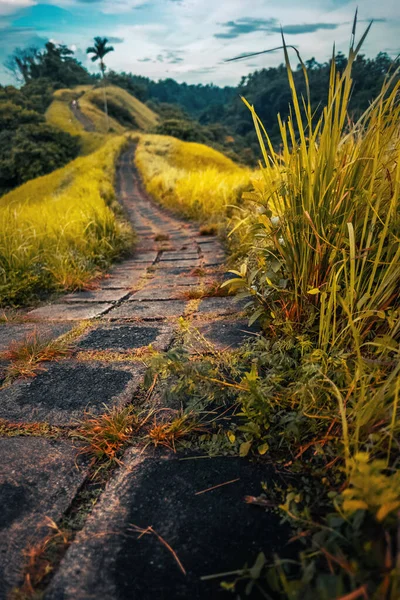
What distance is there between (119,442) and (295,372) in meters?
0.59

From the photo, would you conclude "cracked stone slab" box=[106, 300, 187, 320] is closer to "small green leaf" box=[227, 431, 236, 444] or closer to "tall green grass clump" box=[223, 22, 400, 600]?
"tall green grass clump" box=[223, 22, 400, 600]

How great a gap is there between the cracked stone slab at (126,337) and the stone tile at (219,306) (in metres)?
0.30

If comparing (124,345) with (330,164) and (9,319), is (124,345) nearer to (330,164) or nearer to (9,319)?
(9,319)

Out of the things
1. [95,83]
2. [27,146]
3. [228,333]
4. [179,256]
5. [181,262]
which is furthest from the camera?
[95,83]

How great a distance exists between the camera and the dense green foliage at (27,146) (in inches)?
1052

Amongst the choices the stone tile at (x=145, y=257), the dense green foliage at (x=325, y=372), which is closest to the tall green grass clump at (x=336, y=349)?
the dense green foliage at (x=325, y=372)

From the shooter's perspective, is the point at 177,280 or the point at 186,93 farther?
the point at 186,93

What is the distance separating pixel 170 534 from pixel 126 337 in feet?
3.76

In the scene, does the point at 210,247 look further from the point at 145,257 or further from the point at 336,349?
the point at 336,349

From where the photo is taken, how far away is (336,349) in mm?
1261

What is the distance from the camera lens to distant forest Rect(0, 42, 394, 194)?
26422 millimetres

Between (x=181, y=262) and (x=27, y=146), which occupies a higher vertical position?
(x=27, y=146)

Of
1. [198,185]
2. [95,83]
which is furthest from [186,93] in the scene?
[198,185]

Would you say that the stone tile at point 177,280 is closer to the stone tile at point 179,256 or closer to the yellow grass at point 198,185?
the yellow grass at point 198,185
